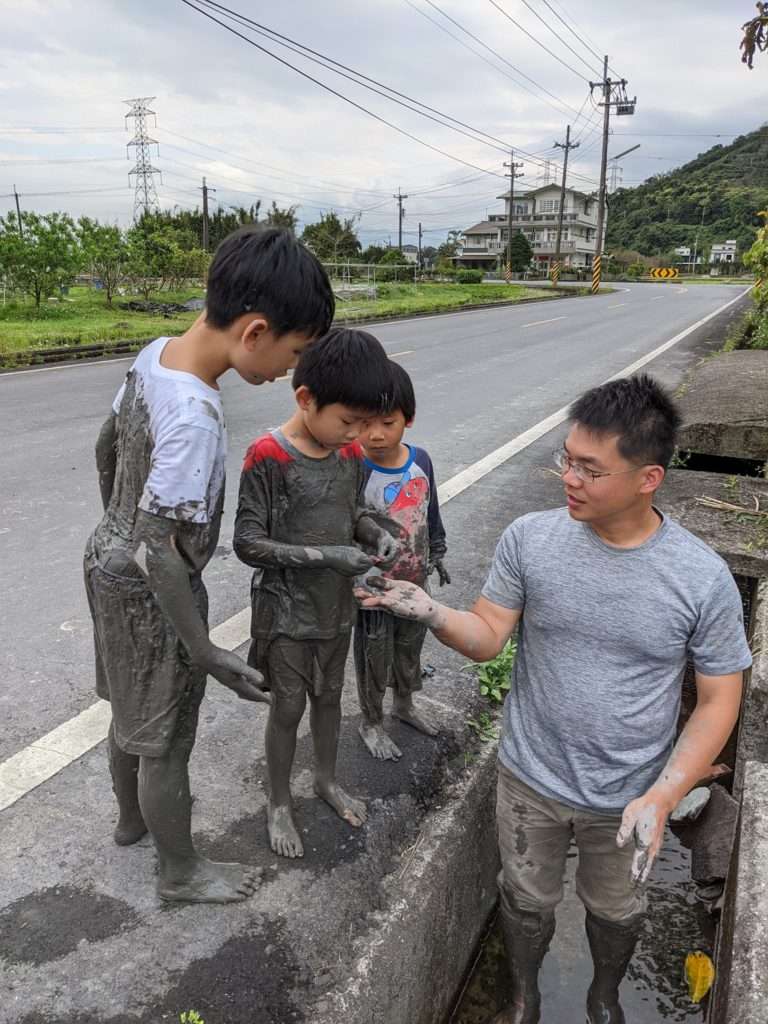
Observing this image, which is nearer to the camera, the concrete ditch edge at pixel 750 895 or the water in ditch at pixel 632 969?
the concrete ditch edge at pixel 750 895

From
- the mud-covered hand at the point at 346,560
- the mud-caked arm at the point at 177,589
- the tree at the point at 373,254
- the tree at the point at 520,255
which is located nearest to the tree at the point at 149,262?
the mud-covered hand at the point at 346,560

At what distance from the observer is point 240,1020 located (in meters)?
1.81

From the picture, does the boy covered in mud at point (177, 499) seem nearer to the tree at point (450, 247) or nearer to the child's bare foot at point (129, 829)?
the child's bare foot at point (129, 829)

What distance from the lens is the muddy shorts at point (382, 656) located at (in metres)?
2.67

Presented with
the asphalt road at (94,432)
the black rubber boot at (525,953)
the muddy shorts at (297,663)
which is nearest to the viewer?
the muddy shorts at (297,663)

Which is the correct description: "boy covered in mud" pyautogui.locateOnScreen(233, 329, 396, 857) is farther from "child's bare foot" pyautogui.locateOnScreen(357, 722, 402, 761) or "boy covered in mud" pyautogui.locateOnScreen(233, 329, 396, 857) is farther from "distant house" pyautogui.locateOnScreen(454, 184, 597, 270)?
"distant house" pyautogui.locateOnScreen(454, 184, 597, 270)

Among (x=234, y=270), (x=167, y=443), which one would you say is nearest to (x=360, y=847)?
(x=167, y=443)

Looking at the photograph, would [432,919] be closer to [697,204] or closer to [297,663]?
[297,663]

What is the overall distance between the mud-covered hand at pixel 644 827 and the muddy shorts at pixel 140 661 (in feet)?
3.56

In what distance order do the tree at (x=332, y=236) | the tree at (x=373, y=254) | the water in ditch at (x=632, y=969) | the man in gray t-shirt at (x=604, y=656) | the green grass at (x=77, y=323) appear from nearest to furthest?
1. the man in gray t-shirt at (x=604, y=656)
2. the water in ditch at (x=632, y=969)
3. the green grass at (x=77, y=323)
4. the tree at (x=332, y=236)
5. the tree at (x=373, y=254)

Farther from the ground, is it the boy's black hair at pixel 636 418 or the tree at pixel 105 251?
the tree at pixel 105 251

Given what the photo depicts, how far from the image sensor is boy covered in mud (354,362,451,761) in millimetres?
2535

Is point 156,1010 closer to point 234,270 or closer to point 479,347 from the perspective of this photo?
point 234,270

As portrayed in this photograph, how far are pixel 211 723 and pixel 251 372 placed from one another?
1.61 m
